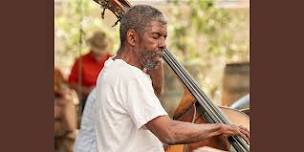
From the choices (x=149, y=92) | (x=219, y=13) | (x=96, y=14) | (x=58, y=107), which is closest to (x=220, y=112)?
(x=149, y=92)

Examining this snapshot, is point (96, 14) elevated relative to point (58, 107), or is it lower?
elevated

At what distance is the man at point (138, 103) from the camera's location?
13.8 feet

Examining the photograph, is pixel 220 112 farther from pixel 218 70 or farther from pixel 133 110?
pixel 218 70

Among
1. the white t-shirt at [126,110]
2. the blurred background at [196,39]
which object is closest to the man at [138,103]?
the white t-shirt at [126,110]

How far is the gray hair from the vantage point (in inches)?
169

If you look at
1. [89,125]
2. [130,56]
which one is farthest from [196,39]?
[130,56]

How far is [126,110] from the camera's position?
14.0 feet

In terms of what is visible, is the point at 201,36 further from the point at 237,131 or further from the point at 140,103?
the point at 140,103

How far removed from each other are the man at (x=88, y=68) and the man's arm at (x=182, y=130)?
4950 millimetres

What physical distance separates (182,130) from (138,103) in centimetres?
22

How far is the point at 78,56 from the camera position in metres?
9.77

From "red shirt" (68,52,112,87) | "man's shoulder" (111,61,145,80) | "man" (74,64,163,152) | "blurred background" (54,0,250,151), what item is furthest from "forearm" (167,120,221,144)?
"blurred background" (54,0,250,151)

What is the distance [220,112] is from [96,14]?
18.3 ft

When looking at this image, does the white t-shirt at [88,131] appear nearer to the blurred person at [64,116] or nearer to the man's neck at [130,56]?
the man's neck at [130,56]
